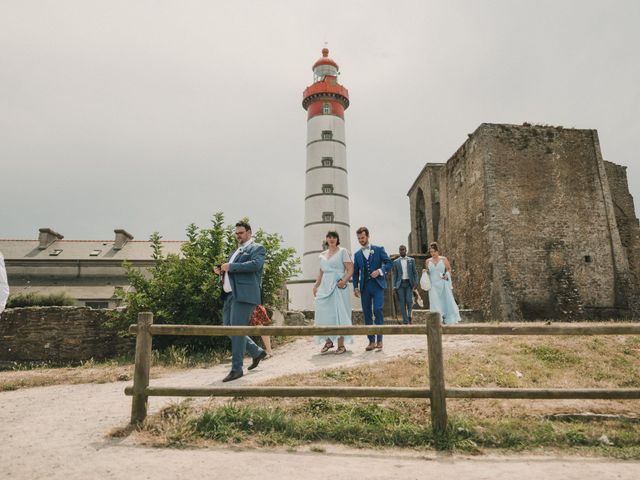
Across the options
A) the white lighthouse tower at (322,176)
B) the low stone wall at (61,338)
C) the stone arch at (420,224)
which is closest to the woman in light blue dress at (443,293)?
the low stone wall at (61,338)

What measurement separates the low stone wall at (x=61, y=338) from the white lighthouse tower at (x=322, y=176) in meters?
15.4

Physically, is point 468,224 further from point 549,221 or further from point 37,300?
point 37,300

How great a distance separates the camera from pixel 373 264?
6848mm

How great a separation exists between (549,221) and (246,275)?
1359 cm

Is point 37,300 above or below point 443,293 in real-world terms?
above

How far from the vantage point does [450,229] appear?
19391 mm

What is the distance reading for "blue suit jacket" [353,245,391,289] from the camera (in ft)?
22.4

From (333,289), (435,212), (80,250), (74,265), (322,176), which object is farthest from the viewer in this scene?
(80,250)

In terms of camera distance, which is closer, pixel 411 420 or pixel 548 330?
pixel 548 330

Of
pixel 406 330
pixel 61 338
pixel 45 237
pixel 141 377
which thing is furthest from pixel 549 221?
pixel 45 237

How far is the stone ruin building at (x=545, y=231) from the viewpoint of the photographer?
1471 cm

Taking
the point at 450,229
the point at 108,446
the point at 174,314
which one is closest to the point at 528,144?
the point at 450,229

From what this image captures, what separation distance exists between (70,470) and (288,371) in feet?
10.3

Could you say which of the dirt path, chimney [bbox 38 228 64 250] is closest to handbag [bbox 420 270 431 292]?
the dirt path
